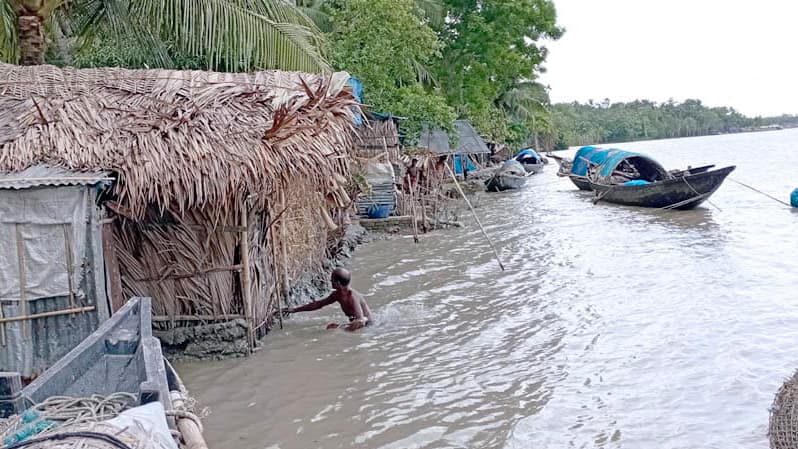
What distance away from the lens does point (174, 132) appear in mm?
6488

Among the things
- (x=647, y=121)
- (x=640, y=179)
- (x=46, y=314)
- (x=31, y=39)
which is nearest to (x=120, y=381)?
(x=46, y=314)

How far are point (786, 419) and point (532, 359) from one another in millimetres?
3468

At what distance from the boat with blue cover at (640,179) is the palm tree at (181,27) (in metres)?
12.3

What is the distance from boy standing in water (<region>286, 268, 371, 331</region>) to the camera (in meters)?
7.88

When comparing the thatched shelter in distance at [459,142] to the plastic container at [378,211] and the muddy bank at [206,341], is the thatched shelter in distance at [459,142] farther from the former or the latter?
the muddy bank at [206,341]

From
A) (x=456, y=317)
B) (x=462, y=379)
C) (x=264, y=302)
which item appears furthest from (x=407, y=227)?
(x=462, y=379)

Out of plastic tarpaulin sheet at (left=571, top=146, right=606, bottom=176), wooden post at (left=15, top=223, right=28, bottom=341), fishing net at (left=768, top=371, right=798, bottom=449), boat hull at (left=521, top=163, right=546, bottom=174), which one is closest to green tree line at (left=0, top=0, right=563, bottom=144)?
boat hull at (left=521, top=163, right=546, bottom=174)

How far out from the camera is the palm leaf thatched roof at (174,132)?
6.20 metres

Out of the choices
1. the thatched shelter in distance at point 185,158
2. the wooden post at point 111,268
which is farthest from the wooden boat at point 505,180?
the wooden post at point 111,268

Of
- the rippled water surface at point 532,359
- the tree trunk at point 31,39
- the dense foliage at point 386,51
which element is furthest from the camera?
the dense foliage at point 386,51

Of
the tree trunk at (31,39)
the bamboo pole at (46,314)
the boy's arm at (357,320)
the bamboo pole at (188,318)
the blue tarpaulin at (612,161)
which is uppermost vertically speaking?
the tree trunk at (31,39)

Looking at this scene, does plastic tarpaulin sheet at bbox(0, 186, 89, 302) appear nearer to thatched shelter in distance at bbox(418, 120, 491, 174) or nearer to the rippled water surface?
the rippled water surface

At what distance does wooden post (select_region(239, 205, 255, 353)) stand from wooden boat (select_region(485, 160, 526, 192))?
74.0 ft

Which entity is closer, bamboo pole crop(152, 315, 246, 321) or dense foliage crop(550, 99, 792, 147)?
bamboo pole crop(152, 315, 246, 321)
